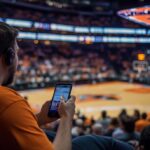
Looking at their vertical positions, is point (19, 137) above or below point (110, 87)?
above

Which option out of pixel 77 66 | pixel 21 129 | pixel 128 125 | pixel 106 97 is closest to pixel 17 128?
pixel 21 129

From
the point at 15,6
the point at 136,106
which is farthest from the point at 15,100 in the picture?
the point at 15,6

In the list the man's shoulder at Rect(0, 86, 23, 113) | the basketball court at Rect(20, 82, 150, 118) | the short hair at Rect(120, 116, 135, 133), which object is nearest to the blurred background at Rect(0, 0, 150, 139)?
the basketball court at Rect(20, 82, 150, 118)

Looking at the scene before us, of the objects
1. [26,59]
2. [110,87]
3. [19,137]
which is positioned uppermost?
[19,137]

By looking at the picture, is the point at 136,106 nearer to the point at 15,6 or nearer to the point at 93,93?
the point at 93,93

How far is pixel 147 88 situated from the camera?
13.9m

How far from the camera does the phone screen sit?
52.2 inches

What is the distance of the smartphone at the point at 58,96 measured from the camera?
52.0 inches

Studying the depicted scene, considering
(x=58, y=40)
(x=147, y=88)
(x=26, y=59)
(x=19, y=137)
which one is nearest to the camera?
(x=19, y=137)

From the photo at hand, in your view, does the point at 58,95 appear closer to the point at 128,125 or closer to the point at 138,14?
the point at 138,14

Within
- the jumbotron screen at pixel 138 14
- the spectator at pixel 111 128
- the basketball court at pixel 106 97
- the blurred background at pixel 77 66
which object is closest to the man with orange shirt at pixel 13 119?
the jumbotron screen at pixel 138 14

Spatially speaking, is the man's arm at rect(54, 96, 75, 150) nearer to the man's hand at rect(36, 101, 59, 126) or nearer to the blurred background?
the man's hand at rect(36, 101, 59, 126)

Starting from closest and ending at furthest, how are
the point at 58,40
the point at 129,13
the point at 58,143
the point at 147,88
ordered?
the point at 58,143 < the point at 129,13 < the point at 58,40 < the point at 147,88

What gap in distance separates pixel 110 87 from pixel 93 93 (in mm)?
1622
